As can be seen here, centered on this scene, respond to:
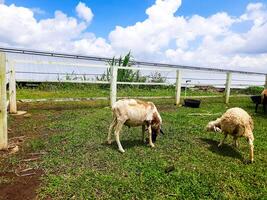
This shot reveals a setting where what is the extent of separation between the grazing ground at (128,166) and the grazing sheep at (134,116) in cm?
35

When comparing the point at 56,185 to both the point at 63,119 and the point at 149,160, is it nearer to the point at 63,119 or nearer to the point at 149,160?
the point at 149,160

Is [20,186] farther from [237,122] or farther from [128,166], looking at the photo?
[237,122]

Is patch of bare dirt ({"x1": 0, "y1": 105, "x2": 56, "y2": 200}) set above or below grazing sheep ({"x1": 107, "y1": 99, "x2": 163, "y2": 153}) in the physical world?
below

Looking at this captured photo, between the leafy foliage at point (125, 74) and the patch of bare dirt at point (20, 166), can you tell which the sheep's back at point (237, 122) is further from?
the leafy foliage at point (125, 74)

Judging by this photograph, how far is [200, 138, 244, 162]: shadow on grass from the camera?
5.85 metres

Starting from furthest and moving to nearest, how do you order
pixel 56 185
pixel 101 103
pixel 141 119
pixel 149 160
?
pixel 101 103 < pixel 141 119 < pixel 149 160 < pixel 56 185

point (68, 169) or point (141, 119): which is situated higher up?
point (141, 119)

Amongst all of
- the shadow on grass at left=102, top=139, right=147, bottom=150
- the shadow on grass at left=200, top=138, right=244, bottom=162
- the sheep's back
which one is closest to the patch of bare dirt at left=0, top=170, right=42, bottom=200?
the shadow on grass at left=102, top=139, right=147, bottom=150

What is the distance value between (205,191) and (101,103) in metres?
7.70

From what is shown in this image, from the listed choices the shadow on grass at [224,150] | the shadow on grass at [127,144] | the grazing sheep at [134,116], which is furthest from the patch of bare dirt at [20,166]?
the shadow on grass at [224,150]

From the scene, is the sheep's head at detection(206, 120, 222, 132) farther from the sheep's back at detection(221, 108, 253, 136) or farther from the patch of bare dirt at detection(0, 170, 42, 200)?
the patch of bare dirt at detection(0, 170, 42, 200)

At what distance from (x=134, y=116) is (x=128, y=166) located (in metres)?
1.11

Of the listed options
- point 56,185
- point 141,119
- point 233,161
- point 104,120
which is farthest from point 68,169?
point 104,120

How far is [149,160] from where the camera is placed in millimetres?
5230
